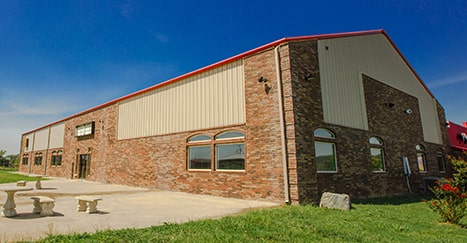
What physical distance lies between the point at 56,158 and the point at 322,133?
2848 centimetres

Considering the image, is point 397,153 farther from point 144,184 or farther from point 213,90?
point 144,184

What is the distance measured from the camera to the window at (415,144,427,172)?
60.5ft

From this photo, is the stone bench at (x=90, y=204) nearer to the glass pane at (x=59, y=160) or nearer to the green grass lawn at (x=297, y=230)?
the green grass lawn at (x=297, y=230)

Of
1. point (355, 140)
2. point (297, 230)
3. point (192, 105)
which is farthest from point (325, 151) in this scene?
point (192, 105)

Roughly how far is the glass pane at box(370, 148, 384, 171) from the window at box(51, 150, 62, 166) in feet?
92.7

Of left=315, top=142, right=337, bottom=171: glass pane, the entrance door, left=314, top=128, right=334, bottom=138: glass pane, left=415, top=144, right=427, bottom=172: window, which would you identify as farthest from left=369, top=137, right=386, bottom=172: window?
the entrance door

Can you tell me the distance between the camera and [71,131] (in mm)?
26250

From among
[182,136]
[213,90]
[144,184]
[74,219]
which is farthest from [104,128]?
[74,219]

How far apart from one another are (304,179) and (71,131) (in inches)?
970

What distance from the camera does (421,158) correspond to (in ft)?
61.9

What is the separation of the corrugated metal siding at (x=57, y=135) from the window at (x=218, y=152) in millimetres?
21034

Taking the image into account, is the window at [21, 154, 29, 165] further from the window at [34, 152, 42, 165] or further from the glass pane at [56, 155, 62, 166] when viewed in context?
the glass pane at [56, 155, 62, 166]

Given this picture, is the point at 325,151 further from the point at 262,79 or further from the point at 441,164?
the point at 441,164

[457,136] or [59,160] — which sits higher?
[457,136]
